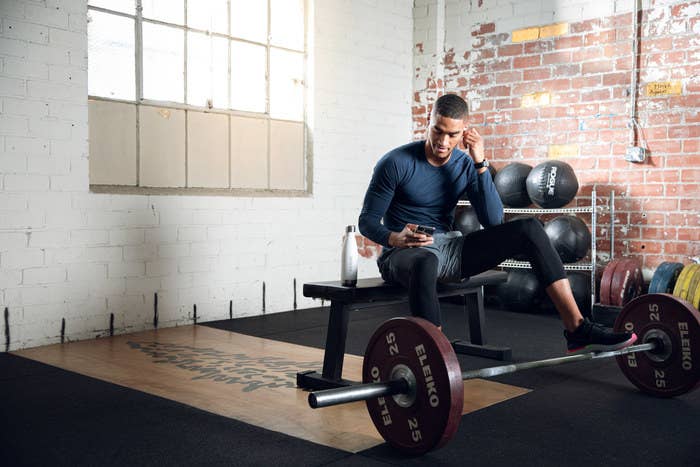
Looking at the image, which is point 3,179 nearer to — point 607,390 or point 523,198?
point 607,390

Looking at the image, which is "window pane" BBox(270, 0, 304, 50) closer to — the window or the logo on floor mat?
the window

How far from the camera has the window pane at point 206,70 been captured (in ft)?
14.7

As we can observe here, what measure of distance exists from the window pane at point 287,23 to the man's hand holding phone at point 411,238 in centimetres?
267

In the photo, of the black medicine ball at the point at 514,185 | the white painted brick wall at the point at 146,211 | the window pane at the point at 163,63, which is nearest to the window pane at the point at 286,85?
the white painted brick wall at the point at 146,211

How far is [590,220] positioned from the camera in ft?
17.1

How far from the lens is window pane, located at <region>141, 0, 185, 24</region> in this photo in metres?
4.25

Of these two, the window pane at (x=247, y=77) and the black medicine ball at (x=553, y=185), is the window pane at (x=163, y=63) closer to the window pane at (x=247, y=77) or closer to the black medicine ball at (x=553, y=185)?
the window pane at (x=247, y=77)

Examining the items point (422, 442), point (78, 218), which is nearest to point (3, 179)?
point (78, 218)

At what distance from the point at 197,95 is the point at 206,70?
19 cm

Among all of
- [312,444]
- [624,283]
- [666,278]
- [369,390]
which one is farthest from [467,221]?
[369,390]

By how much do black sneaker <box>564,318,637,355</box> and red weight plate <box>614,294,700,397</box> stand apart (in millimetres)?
258

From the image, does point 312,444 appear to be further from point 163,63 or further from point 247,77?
point 247,77

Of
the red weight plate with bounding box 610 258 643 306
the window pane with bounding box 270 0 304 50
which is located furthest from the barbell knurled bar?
the window pane with bounding box 270 0 304 50

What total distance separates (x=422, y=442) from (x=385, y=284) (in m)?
1.00
